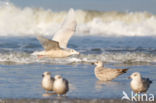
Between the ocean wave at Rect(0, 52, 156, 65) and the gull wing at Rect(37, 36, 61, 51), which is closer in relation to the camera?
the gull wing at Rect(37, 36, 61, 51)

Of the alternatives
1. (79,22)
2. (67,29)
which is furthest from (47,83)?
(79,22)

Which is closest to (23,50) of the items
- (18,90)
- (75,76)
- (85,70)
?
(85,70)

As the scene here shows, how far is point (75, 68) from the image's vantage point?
1292 cm

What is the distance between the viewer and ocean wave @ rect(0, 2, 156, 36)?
3272 cm

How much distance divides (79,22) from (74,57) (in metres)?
20.4

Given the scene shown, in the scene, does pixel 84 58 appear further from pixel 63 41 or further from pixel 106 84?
pixel 106 84

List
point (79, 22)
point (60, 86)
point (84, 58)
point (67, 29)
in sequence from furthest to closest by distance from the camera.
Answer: point (79, 22) → point (84, 58) → point (67, 29) → point (60, 86)

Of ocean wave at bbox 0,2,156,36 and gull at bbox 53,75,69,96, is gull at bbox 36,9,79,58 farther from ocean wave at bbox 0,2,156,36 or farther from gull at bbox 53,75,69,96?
ocean wave at bbox 0,2,156,36

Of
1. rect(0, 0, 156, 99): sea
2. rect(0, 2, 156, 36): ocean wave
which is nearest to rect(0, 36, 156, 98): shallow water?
rect(0, 0, 156, 99): sea

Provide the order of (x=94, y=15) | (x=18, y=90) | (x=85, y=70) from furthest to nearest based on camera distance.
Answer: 1. (x=94, y=15)
2. (x=85, y=70)
3. (x=18, y=90)

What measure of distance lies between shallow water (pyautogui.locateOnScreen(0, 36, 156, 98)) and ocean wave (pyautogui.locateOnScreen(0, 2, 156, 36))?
40.0ft

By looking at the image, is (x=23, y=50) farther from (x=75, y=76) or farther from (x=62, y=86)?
(x=62, y=86)

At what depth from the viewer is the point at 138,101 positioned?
758cm

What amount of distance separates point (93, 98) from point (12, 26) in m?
25.5
